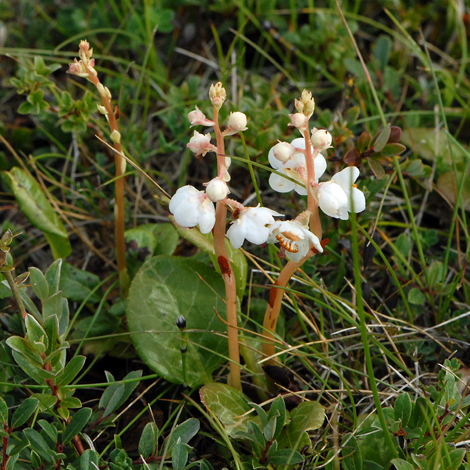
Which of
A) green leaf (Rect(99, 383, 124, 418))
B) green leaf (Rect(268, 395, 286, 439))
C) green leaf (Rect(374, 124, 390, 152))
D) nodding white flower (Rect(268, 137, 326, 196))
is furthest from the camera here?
green leaf (Rect(374, 124, 390, 152))

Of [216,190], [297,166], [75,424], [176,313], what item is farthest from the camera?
[176,313]

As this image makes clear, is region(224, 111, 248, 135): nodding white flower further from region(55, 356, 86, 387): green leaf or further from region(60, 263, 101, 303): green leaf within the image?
region(60, 263, 101, 303): green leaf

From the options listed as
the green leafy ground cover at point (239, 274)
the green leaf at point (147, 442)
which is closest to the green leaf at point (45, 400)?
the green leafy ground cover at point (239, 274)

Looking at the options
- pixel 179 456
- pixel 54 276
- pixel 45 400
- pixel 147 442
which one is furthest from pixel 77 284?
pixel 179 456

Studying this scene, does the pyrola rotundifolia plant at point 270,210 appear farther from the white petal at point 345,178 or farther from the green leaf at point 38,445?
the green leaf at point 38,445

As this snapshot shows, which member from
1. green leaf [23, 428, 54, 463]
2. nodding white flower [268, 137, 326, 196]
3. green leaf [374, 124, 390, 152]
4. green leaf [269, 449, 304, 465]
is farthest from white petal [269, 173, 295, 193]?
green leaf [23, 428, 54, 463]

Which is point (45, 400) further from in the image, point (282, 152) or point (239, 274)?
point (282, 152)

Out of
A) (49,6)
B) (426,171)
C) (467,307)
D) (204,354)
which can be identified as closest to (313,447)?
(204,354)

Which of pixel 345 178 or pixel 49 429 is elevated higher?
pixel 345 178
